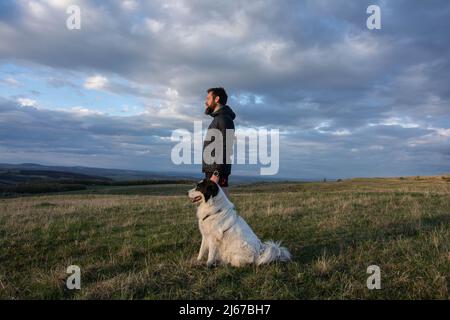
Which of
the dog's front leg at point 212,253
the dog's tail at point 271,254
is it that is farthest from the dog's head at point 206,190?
the dog's tail at point 271,254

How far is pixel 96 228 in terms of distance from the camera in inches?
464

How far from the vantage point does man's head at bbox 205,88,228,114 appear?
7618 millimetres

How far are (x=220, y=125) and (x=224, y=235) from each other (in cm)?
194

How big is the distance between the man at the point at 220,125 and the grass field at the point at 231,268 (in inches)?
63.8

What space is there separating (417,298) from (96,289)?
4479 mm

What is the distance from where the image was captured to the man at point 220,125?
24.0 ft

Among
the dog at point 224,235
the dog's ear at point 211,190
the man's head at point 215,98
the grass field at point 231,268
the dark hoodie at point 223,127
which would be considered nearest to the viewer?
the grass field at point 231,268

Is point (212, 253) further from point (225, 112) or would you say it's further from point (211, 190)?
point (225, 112)

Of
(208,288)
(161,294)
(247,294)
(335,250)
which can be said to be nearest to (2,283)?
(161,294)

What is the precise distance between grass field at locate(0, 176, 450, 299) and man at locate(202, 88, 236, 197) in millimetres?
1621

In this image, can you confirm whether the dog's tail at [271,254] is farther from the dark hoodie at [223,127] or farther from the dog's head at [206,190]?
the dark hoodie at [223,127]

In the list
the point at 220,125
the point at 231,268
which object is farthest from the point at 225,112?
the point at 231,268
